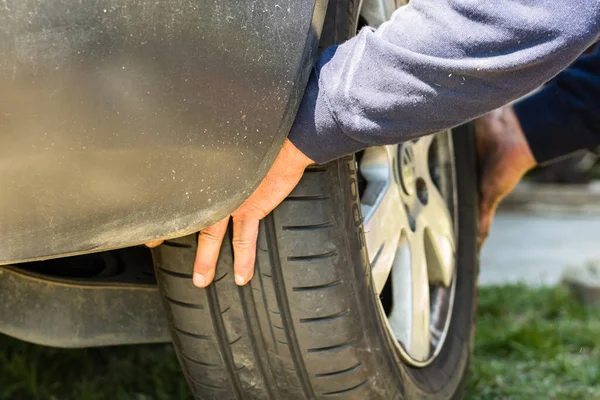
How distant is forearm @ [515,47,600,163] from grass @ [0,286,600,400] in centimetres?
61

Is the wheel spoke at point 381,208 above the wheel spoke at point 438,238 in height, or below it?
above

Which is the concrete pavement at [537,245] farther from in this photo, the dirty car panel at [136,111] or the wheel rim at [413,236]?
the dirty car panel at [136,111]

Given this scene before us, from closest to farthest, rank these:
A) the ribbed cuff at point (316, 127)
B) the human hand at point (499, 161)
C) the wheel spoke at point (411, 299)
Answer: the ribbed cuff at point (316, 127), the wheel spoke at point (411, 299), the human hand at point (499, 161)

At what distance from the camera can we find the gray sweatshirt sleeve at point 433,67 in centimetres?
92

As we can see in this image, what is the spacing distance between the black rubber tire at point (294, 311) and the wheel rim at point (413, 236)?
130 mm

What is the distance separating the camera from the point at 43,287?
1195 mm

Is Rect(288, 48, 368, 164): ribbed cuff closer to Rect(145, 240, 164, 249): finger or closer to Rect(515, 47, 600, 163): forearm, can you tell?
Rect(145, 240, 164, 249): finger

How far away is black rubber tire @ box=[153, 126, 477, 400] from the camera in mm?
1090

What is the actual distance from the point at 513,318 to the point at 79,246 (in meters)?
2.09

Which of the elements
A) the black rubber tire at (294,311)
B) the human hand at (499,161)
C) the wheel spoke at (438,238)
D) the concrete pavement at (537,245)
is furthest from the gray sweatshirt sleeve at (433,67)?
the concrete pavement at (537,245)

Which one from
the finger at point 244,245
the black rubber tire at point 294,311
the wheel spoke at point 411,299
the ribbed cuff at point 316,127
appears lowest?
the wheel spoke at point 411,299

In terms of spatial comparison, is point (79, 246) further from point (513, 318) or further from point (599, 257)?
point (599, 257)

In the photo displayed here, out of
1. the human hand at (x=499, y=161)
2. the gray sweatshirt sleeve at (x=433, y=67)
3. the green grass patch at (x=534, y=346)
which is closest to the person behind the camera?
the gray sweatshirt sleeve at (x=433, y=67)

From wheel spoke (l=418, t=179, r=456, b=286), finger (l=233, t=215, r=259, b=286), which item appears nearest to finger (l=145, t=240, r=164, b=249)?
finger (l=233, t=215, r=259, b=286)
